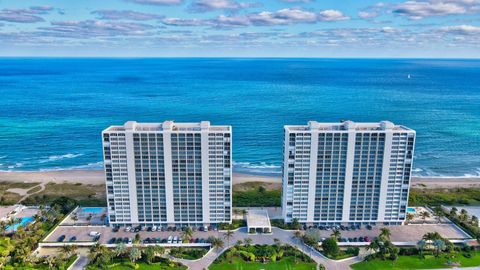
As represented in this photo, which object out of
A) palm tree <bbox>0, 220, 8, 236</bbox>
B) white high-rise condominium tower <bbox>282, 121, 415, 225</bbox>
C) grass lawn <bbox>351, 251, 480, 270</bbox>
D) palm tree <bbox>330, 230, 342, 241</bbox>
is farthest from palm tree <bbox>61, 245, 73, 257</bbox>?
grass lawn <bbox>351, 251, 480, 270</bbox>

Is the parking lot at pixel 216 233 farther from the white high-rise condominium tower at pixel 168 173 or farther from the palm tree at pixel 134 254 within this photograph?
the palm tree at pixel 134 254

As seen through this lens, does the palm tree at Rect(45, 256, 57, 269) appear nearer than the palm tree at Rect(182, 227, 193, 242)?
Yes

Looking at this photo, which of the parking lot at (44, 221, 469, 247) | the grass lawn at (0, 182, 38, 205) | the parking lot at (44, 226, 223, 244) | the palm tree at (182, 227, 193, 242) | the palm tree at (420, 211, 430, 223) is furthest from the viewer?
the grass lawn at (0, 182, 38, 205)

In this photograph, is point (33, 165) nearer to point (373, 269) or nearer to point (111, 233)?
point (111, 233)

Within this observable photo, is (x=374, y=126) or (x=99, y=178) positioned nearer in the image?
(x=374, y=126)

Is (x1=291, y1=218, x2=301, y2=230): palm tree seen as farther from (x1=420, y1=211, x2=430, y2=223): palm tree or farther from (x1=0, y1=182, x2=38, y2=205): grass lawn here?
(x1=0, y1=182, x2=38, y2=205): grass lawn

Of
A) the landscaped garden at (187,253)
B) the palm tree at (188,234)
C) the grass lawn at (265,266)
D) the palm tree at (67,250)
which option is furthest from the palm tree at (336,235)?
the palm tree at (67,250)

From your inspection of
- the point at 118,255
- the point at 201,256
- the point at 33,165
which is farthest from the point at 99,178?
the point at 201,256
